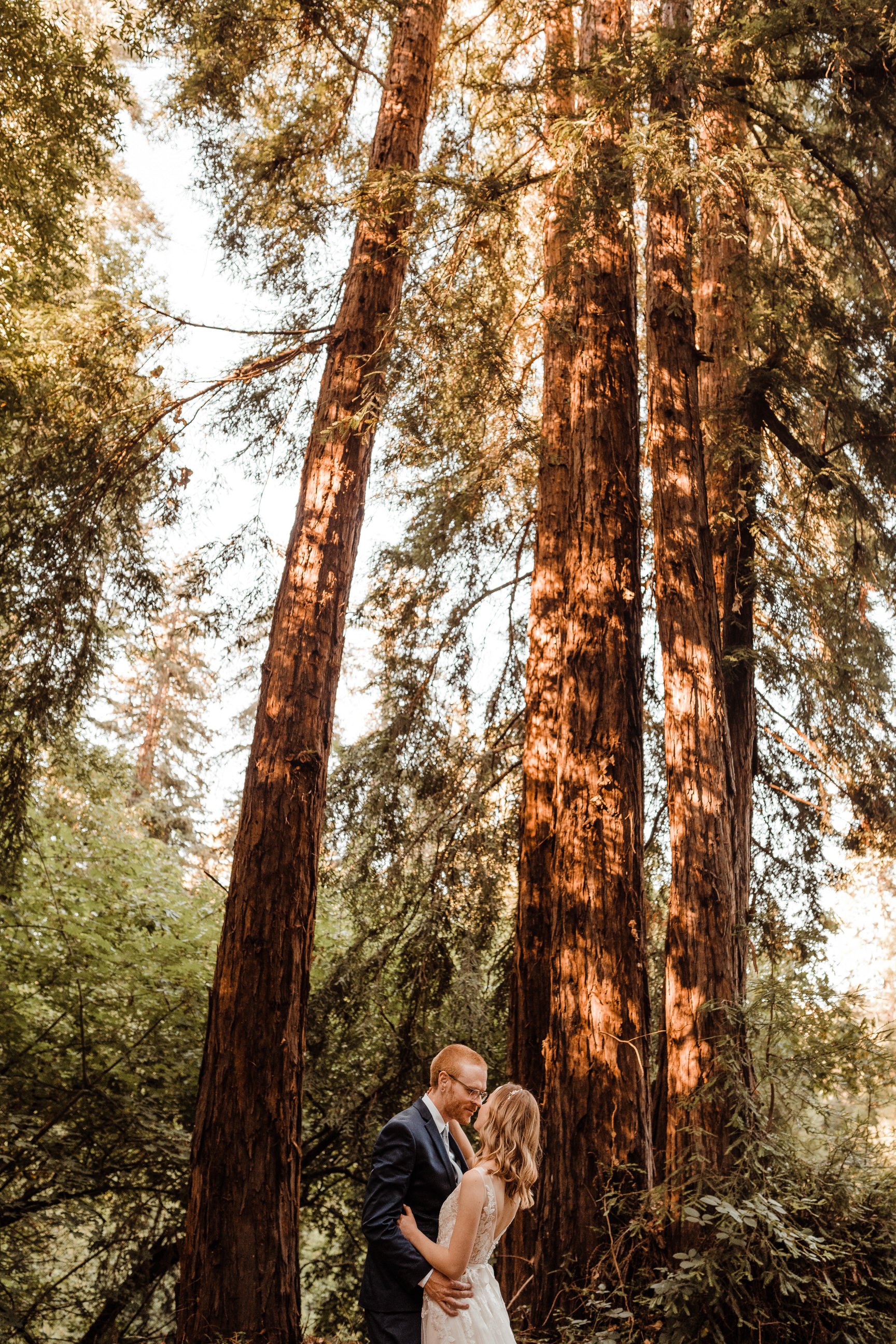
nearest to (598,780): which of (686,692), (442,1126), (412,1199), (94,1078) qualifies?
(686,692)

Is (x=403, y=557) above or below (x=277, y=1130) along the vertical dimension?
above

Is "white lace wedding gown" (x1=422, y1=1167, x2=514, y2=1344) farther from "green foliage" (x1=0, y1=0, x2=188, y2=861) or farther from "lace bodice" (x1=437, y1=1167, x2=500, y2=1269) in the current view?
"green foliage" (x1=0, y1=0, x2=188, y2=861)

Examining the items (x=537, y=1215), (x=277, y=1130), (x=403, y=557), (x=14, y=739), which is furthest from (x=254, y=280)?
(x=537, y=1215)

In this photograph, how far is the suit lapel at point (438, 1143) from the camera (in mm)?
3234

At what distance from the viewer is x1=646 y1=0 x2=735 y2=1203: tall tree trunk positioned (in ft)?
19.5

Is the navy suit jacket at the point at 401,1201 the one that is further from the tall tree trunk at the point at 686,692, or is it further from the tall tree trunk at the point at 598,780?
the tall tree trunk at the point at 686,692

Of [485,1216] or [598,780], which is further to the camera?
[598,780]

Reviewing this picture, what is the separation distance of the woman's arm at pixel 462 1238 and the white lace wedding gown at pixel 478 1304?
29mm

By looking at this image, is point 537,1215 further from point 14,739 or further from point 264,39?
point 264,39

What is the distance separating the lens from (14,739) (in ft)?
24.0

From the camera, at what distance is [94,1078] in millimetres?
8289

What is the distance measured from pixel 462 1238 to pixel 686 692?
4521mm

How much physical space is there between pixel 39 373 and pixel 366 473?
3.85m

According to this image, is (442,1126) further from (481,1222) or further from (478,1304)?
(478,1304)
